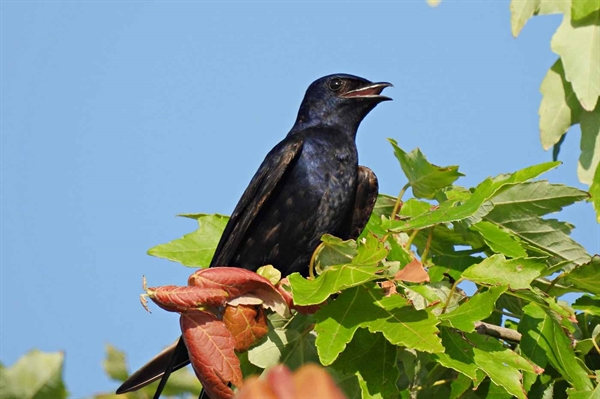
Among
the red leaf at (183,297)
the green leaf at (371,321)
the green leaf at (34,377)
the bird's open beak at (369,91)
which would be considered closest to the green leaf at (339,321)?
the green leaf at (371,321)

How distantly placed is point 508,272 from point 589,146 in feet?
4.34

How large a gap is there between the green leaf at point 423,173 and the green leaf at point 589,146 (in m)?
0.69

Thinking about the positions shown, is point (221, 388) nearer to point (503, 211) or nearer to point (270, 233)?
point (503, 211)

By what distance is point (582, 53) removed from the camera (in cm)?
422

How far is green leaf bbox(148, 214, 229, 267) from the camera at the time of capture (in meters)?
4.11

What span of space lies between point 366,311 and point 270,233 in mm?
1794

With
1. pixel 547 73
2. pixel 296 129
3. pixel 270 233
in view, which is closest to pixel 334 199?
pixel 270 233

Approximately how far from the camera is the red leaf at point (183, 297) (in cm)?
302

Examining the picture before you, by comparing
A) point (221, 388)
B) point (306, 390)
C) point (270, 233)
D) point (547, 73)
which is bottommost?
point (221, 388)

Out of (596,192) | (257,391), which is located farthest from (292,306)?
(257,391)

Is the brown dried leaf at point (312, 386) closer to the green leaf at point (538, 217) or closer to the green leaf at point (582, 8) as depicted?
the green leaf at point (538, 217)

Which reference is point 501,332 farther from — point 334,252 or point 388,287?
point 334,252

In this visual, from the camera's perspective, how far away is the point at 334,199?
190 inches

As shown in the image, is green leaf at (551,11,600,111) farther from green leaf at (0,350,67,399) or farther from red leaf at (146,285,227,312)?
green leaf at (0,350,67,399)
